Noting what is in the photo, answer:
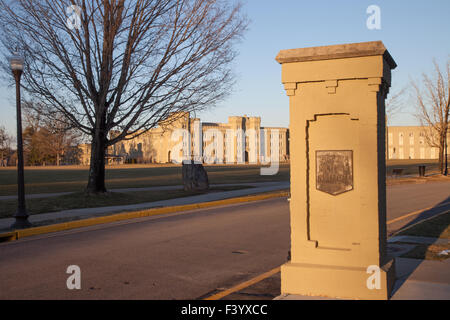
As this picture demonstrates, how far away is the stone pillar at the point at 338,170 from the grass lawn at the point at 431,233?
246 cm

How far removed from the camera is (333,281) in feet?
18.5

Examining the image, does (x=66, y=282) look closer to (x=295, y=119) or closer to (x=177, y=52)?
(x=295, y=119)

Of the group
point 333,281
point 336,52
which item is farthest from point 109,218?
point 336,52

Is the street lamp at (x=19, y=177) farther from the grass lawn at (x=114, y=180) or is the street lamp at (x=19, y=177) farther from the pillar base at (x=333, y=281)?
the grass lawn at (x=114, y=180)

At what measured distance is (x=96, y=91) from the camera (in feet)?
61.6

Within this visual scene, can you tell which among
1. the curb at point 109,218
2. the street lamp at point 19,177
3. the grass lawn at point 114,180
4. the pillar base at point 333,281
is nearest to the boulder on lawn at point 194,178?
the curb at point 109,218

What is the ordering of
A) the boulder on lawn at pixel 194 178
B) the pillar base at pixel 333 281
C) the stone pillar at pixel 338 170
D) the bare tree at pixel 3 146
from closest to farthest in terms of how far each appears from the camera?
the pillar base at pixel 333 281 → the stone pillar at pixel 338 170 → the boulder on lawn at pixel 194 178 → the bare tree at pixel 3 146

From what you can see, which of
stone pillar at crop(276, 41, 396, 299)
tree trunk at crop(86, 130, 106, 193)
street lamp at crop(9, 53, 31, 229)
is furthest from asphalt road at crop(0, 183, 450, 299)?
tree trunk at crop(86, 130, 106, 193)

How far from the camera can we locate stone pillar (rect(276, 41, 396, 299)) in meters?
5.59

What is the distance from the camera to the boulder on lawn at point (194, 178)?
24.8m

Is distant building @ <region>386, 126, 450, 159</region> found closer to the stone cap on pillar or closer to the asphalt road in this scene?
the asphalt road

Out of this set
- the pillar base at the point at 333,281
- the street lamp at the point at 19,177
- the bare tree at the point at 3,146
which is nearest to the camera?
the pillar base at the point at 333,281

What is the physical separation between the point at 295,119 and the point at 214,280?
9.12 feet
